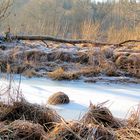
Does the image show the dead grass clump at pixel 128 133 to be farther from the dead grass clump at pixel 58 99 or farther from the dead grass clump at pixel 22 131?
the dead grass clump at pixel 58 99

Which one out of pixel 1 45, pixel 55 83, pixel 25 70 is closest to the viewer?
pixel 55 83

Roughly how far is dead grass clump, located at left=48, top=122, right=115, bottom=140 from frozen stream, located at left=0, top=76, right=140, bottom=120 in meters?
0.78

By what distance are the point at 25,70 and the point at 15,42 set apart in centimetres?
159

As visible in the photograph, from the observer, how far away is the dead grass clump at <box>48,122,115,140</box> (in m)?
2.81

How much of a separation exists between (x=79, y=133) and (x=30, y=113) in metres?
0.73

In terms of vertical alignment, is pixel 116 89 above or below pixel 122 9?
below

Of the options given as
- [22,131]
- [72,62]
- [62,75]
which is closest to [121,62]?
[72,62]

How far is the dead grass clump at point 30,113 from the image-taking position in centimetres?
337

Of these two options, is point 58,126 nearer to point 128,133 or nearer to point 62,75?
point 128,133

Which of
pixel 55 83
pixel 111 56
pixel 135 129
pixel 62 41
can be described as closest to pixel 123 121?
pixel 135 129

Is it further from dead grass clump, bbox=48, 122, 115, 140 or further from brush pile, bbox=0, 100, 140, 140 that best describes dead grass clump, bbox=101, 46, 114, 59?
dead grass clump, bbox=48, 122, 115, 140

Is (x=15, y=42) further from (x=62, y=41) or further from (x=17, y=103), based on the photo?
(x=17, y=103)

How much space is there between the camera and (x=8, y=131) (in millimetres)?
2922

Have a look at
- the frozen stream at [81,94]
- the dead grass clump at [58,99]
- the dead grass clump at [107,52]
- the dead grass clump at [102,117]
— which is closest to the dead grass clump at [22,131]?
the dead grass clump at [102,117]
